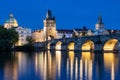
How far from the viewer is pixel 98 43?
283 feet

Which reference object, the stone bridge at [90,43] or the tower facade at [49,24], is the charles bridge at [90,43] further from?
the tower facade at [49,24]

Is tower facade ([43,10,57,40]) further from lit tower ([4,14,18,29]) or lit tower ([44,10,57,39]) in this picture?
lit tower ([4,14,18,29])

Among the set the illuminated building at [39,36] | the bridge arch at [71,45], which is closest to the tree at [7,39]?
the bridge arch at [71,45]

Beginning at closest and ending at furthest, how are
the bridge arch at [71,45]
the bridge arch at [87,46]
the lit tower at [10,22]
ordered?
the bridge arch at [87,46] < the bridge arch at [71,45] < the lit tower at [10,22]

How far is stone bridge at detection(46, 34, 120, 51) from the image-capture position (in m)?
83.8

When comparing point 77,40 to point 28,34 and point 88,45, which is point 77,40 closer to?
point 88,45

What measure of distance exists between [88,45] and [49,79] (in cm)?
6914

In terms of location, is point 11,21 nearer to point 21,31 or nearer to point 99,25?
point 21,31

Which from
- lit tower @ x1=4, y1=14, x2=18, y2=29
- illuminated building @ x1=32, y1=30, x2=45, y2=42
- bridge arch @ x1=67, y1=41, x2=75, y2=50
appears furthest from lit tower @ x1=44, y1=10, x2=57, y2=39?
bridge arch @ x1=67, y1=41, x2=75, y2=50

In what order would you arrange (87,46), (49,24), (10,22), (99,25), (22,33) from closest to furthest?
(87,46) → (49,24) → (22,33) → (99,25) → (10,22)

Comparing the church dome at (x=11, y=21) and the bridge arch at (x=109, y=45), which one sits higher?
the church dome at (x=11, y=21)

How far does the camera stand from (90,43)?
96.2 m

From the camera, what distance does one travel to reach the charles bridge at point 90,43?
83.8 meters

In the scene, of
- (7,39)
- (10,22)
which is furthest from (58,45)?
(10,22)
